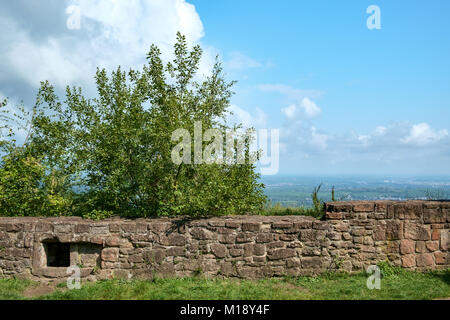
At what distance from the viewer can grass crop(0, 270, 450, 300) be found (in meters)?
5.40

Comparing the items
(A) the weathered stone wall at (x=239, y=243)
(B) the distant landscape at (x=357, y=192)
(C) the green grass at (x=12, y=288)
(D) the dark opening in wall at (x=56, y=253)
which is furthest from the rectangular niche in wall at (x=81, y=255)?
(B) the distant landscape at (x=357, y=192)

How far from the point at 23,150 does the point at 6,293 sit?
557 centimetres

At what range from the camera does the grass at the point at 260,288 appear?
5.40 metres

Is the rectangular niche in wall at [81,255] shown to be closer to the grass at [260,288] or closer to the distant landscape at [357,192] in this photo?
the grass at [260,288]

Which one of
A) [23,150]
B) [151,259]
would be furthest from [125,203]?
[23,150]

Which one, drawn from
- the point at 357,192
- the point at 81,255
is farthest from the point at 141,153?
the point at 357,192

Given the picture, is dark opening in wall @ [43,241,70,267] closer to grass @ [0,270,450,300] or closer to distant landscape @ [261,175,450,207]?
grass @ [0,270,450,300]

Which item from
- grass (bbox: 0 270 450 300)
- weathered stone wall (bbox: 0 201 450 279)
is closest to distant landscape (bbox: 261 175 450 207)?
weathered stone wall (bbox: 0 201 450 279)

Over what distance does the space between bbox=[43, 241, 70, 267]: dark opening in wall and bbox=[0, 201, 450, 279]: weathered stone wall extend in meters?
0.09

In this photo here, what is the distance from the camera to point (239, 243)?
20.7ft

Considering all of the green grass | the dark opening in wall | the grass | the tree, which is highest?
the tree

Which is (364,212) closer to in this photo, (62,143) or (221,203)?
(221,203)
